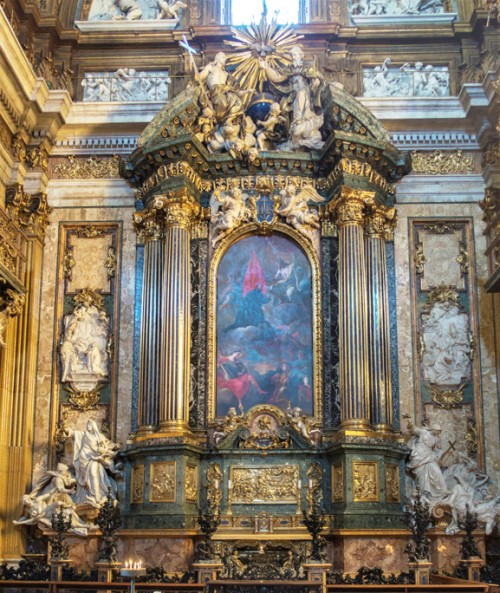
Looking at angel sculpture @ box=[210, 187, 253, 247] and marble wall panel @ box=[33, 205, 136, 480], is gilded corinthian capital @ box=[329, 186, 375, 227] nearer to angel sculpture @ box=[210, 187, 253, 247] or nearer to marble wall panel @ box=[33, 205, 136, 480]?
angel sculpture @ box=[210, 187, 253, 247]

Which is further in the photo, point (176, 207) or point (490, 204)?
point (490, 204)

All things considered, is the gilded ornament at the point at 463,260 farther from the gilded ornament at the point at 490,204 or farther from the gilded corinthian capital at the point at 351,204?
the gilded corinthian capital at the point at 351,204

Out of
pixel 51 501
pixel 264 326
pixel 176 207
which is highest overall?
pixel 176 207

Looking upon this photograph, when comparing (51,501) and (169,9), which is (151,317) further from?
(169,9)

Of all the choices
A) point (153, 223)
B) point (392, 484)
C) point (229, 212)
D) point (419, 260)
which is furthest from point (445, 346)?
point (153, 223)

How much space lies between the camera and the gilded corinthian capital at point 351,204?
19547 mm

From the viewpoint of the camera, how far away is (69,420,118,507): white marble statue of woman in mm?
18578

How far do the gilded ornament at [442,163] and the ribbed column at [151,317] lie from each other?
534 cm

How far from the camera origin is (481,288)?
20.1 m

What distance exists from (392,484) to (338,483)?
968mm

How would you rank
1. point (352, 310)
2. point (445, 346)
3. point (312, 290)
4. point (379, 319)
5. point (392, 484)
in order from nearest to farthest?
point (392, 484) → point (352, 310) → point (379, 319) → point (445, 346) → point (312, 290)

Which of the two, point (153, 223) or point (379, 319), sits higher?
point (153, 223)

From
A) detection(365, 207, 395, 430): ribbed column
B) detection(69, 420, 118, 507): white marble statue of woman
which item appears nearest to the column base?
detection(69, 420, 118, 507): white marble statue of woman

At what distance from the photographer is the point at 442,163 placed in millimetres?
20891
